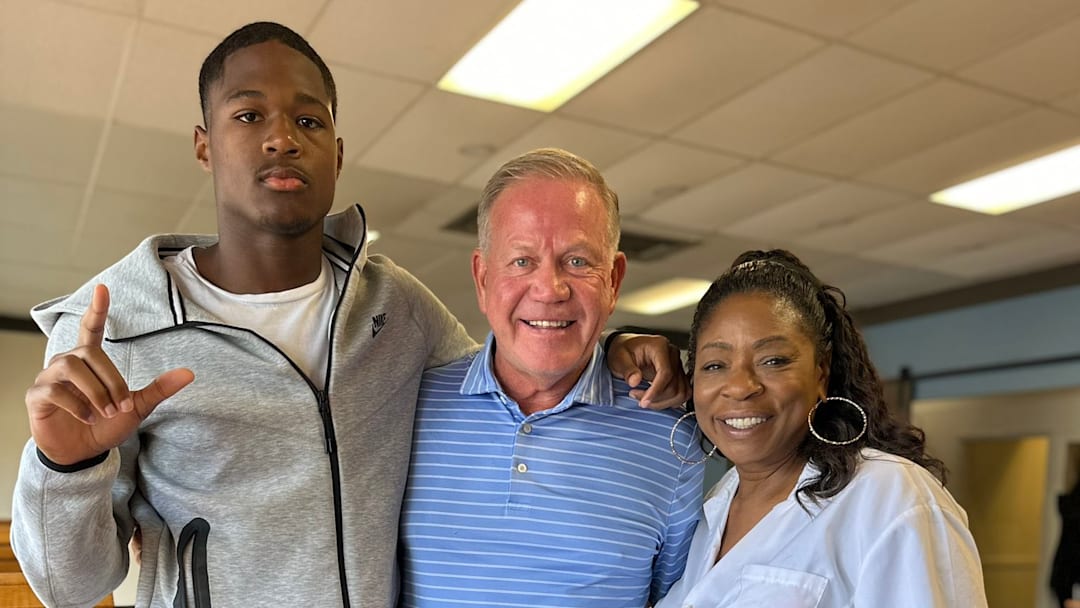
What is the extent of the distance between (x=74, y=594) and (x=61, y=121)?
327 centimetres

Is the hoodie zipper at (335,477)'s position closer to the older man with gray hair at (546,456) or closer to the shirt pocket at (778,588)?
the older man with gray hair at (546,456)

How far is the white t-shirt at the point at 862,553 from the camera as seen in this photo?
3.92ft

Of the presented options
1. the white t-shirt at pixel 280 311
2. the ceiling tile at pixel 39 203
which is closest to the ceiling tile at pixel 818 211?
the ceiling tile at pixel 39 203

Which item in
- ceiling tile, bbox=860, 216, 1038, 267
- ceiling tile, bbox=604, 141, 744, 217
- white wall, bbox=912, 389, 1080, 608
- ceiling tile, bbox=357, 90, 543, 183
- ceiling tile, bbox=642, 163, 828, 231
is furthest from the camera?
white wall, bbox=912, 389, 1080, 608

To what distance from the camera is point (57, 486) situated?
42.5 inches

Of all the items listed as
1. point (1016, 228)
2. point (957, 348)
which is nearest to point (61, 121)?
point (1016, 228)

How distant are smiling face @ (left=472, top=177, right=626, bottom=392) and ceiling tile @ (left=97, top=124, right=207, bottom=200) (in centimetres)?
291

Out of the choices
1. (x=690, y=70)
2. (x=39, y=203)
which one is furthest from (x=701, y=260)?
(x=39, y=203)

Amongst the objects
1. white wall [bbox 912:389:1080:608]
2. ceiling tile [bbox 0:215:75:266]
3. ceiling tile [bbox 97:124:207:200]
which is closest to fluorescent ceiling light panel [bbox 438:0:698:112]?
ceiling tile [bbox 97:124:207:200]

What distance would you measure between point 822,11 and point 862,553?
2115 mm

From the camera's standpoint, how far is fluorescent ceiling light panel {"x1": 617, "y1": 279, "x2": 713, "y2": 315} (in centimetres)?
703

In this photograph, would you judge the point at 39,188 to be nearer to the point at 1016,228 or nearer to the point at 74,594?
the point at 74,594

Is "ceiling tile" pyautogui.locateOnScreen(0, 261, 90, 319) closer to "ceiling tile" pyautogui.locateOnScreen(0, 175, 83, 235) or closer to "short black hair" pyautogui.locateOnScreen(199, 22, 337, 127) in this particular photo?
"ceiling tile" pyautogui.locateOnScreen(0, 175, 83, 235)

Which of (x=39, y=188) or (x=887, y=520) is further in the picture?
(x=39, y=188)
